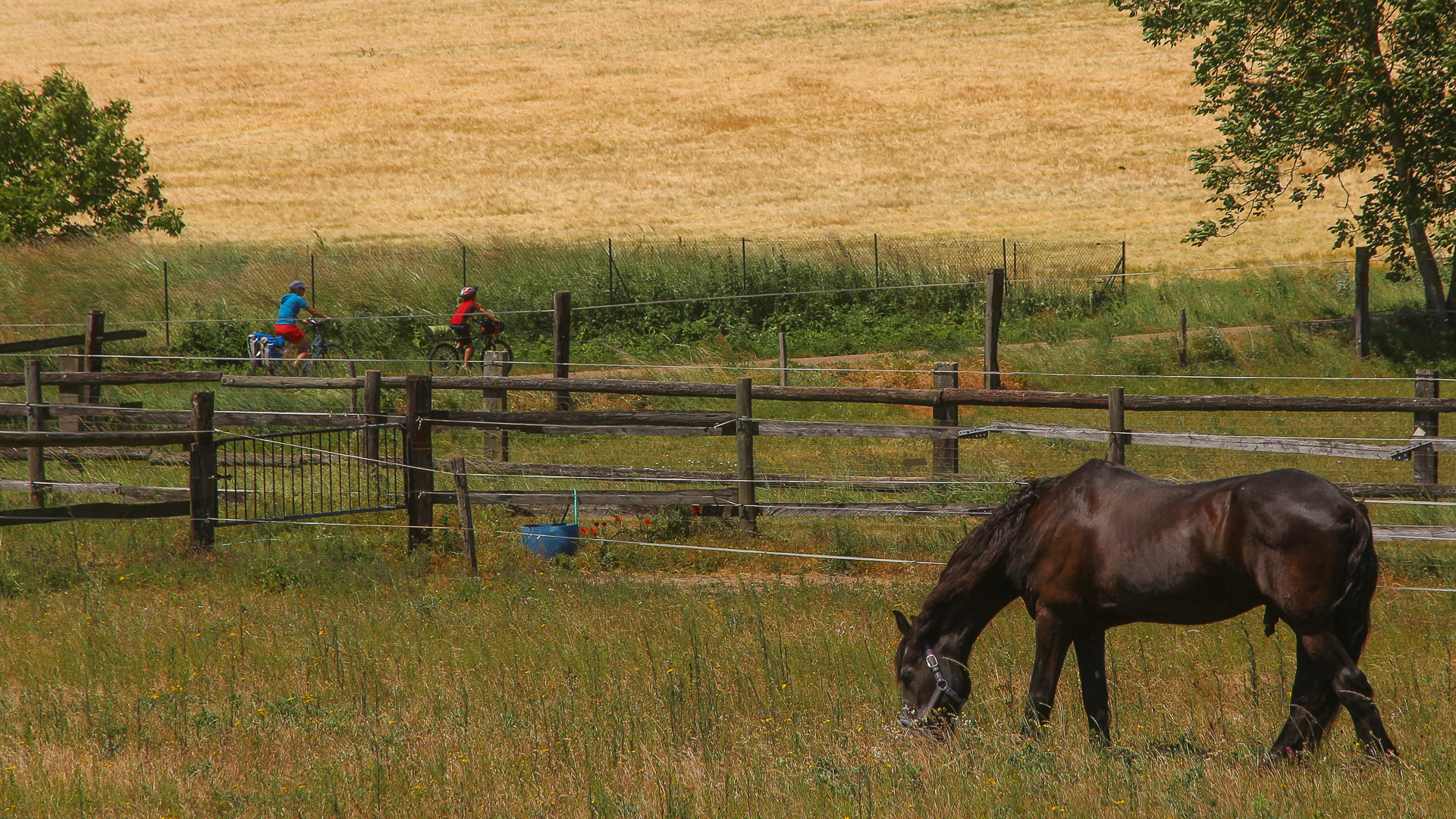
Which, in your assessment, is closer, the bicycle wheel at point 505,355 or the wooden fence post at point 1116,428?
the wooden fence post at point 1116,428

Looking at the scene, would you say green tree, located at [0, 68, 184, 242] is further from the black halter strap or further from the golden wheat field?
the black halter strap

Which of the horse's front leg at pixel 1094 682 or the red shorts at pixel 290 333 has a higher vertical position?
the red shorts at pixel 290 333

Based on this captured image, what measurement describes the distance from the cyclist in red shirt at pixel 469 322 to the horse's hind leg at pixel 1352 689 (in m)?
15.9

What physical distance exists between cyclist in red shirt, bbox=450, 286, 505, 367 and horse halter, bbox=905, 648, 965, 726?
14845 mm

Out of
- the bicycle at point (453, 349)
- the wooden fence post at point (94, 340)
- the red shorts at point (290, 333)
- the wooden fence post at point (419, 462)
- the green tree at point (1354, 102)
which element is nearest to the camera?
the wooden fence post at point (419, 462)

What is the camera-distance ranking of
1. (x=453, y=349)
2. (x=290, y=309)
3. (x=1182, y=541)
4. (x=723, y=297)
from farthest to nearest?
(x=723, y=297) → (x=453, y=349) → (x=290, y=309) → (x=1182, y=541)

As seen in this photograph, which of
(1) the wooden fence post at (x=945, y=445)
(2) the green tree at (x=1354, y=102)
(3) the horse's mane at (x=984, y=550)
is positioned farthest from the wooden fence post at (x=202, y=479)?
(2) the green tree at (x=1354, y=102)

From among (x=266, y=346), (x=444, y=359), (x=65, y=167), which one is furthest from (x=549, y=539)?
(x=65, y=167)

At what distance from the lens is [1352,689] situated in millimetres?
5293

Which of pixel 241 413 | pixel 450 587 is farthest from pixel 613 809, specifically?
pixel 241 413

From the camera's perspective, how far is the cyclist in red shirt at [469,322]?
65.7 feet

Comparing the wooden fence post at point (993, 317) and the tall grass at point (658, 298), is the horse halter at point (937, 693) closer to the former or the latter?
the wooden fence post at point (993, 317)

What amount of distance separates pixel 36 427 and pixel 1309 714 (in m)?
13.0

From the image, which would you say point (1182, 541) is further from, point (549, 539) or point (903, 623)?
point (549, 539)
